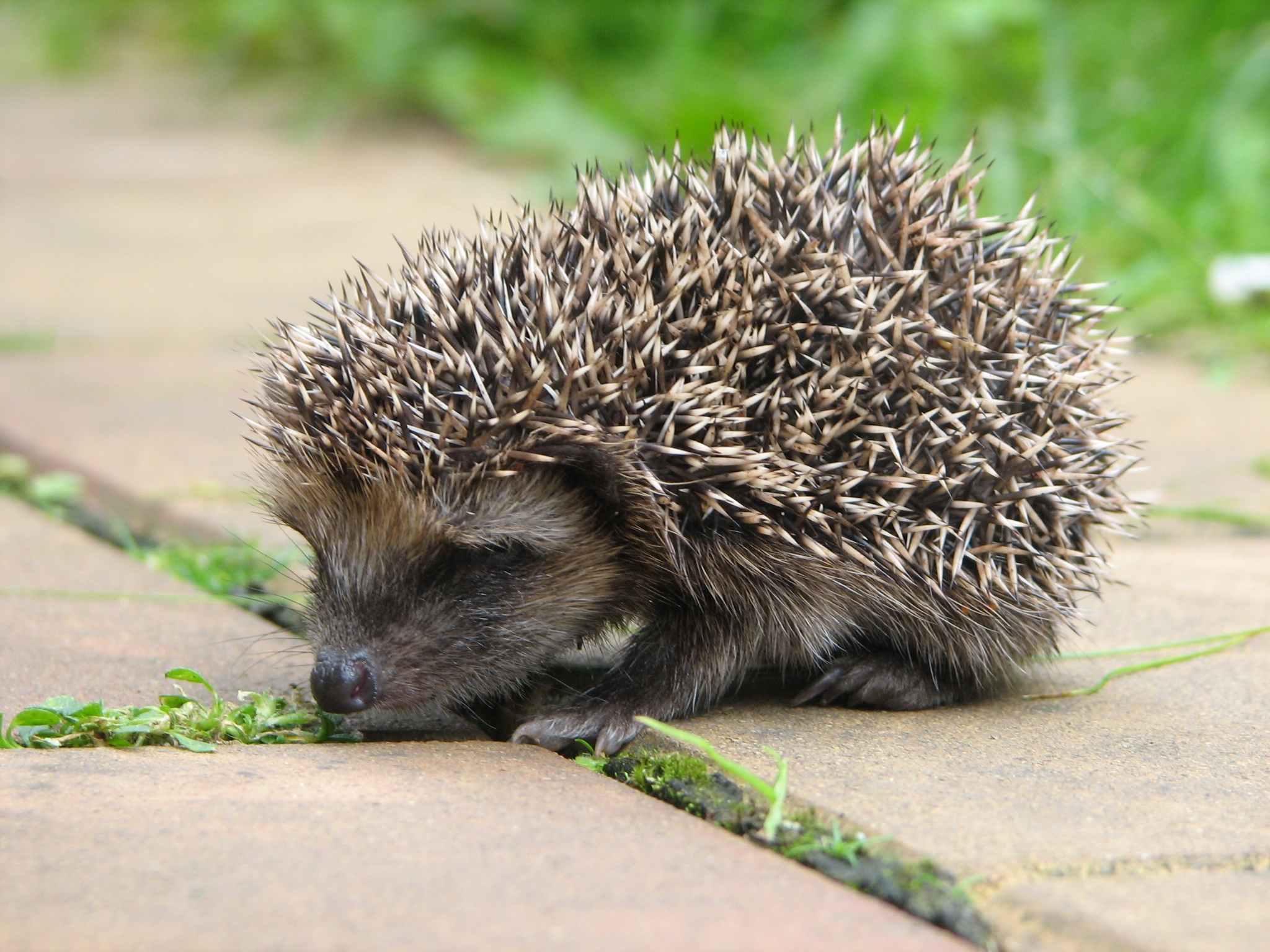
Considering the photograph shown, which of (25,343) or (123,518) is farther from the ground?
(25,343)

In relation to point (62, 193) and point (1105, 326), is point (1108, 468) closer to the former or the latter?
point (1105, 326)

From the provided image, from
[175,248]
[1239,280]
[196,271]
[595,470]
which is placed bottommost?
[595,470]

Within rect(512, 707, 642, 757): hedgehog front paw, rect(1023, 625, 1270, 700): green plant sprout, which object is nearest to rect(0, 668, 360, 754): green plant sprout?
rect(512, 707, 642, 757): hedgehog front paw

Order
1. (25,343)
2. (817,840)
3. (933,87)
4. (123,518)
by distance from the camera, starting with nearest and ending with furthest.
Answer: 1. (817,840)
2. (123,518)
3. (25,343)
4. (933,87)

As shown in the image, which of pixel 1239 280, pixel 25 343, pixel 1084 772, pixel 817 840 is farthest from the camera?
pixel 1239 280

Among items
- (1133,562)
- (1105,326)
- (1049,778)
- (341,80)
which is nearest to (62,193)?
(341,80)

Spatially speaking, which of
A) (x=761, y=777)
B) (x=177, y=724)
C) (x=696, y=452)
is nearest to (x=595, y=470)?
(x=696, y=452)

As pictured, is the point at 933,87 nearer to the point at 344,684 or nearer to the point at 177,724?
the point at 344,684
